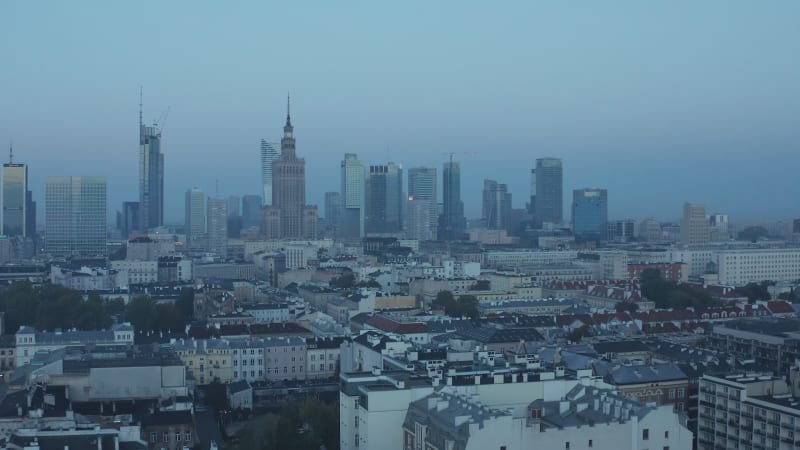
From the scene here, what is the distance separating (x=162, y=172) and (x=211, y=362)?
84848 millimetres

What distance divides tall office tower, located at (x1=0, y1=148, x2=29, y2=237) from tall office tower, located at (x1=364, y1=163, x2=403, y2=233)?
36757 millimetres

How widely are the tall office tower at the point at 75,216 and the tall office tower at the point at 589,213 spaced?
44.5 m

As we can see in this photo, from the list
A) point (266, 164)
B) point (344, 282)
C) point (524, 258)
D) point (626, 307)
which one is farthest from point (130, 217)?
point (626, 307)

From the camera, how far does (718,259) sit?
183 ft

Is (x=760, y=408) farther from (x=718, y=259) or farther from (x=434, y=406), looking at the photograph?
(x=718, y=259)

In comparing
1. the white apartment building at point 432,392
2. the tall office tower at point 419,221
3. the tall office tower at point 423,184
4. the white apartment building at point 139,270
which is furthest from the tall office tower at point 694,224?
the white apartment building at point 432,392

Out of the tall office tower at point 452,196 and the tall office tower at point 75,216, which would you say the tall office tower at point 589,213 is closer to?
the tall office tower at point 452,196

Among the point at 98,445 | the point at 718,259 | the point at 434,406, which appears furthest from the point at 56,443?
the point at 718,259

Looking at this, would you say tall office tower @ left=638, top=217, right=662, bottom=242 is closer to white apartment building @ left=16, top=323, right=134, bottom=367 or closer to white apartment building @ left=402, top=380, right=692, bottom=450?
white apartment building @ left=16, top=323, right=134, bottom=367

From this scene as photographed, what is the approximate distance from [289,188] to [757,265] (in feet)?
144

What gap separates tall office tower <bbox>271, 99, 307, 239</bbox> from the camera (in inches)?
3484

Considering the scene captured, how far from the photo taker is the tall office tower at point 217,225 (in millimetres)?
95188

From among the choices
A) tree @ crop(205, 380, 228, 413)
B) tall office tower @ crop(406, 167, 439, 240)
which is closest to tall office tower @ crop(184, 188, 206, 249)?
tall office tower @ crop(406, 167, 439, 240)

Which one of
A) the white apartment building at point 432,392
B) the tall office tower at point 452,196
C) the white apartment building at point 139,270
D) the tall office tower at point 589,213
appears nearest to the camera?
the white apartment building at point 432,392
